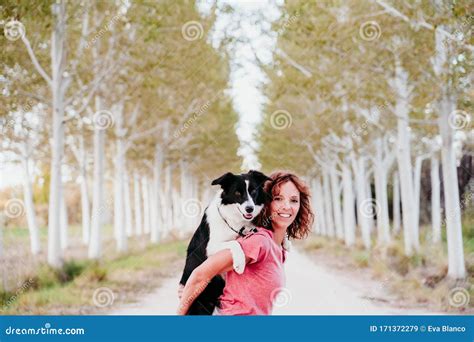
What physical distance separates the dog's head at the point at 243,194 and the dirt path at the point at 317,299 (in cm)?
317

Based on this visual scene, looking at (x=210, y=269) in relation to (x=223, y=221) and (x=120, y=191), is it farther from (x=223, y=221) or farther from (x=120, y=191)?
(x=120, y=191)

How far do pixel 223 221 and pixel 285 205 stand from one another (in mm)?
856

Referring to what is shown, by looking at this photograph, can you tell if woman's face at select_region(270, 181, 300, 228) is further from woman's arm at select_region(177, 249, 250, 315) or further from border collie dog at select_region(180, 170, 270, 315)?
woman's arm at select_region(177, 249, 250, 315)

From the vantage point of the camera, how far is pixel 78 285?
32.8 ft

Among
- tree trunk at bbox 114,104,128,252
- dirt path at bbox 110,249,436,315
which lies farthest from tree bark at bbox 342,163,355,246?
tree trunk at bbox 114,104,128,252

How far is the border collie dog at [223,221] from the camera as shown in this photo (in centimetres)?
364

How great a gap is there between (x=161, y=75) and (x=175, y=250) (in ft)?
18.4

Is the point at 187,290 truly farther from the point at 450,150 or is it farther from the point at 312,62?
the point at 312,62

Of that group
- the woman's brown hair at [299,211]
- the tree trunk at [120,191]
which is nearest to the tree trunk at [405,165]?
the tree trunk at [120,191]

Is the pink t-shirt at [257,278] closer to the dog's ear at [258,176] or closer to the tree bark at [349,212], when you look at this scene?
the dog's ear at [258,176]

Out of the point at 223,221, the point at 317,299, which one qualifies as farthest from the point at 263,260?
the point at 317,299

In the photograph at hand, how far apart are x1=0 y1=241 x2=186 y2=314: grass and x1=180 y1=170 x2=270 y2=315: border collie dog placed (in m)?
4.82

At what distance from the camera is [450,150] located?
10.5 m
